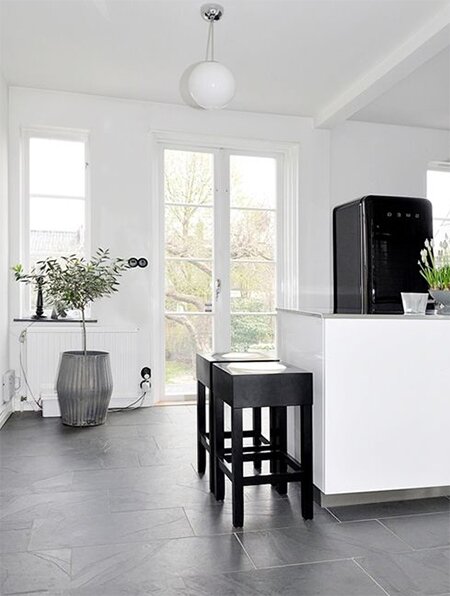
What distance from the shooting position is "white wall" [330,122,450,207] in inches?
214

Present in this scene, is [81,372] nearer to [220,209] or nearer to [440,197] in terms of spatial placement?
[220,209]

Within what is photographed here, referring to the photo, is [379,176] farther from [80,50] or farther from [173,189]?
[80,50]

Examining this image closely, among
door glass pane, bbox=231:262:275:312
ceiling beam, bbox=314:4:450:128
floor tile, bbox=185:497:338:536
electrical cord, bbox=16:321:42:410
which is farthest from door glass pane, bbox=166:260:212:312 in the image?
floor tile, bbox=185:497:338:536

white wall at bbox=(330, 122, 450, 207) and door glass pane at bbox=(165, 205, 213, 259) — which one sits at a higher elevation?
white wall at bbox=(330, 122, 450, 207)

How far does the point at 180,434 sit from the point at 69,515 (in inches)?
58.2

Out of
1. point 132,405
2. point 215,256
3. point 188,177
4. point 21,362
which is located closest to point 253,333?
point 215,256

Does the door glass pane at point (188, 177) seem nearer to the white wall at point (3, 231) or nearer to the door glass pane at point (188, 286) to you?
Result: the door glass pane at point (188, 286)

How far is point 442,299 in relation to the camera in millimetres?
2615

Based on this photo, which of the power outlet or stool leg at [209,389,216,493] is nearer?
stool leg at [209,389,216,493]

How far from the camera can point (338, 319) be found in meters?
2.39

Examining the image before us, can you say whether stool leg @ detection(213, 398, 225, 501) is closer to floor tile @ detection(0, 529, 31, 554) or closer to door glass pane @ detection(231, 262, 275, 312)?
floor tile @ detection(0, 529, 31, 554)

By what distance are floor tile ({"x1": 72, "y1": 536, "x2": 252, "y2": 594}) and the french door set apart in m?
2.92

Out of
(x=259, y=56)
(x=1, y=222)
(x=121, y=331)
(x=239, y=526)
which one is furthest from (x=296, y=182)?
(x=239, y=526)

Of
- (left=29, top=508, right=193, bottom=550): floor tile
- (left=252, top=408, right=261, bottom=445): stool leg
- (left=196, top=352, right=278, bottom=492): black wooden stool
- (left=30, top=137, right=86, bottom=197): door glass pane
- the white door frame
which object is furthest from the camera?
the white door frame
